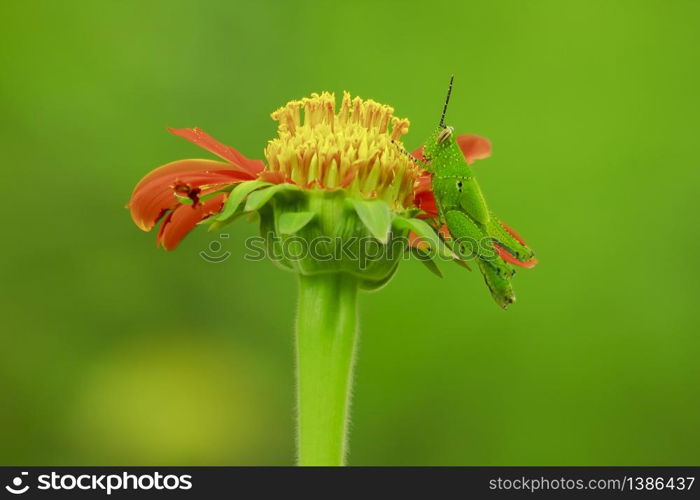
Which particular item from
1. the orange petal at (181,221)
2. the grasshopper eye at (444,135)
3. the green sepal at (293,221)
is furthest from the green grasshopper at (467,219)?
the orange petal at (181,221)

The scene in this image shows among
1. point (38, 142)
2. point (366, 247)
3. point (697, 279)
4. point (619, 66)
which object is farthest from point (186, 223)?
point (619, 66)

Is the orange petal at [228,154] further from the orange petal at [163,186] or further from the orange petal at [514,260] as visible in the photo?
the orange petal at [514,260]

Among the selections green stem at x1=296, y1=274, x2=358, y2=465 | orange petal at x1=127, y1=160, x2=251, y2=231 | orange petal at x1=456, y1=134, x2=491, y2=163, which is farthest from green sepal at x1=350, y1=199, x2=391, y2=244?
orange petal at x1=456, y1=134, x2=491, y2=163

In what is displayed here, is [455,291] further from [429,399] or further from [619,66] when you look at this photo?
[619,66]

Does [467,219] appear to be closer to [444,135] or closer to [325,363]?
[444,135]

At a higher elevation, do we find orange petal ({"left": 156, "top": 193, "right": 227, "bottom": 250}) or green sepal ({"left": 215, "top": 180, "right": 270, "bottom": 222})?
orange petal ({"left": 156, "top": 193, "right": 227, "bottom": 250})

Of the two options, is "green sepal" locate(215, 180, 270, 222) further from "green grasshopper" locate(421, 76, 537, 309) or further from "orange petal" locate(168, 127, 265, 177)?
"green grasshopper" locate(421, 76, 537, 309)
